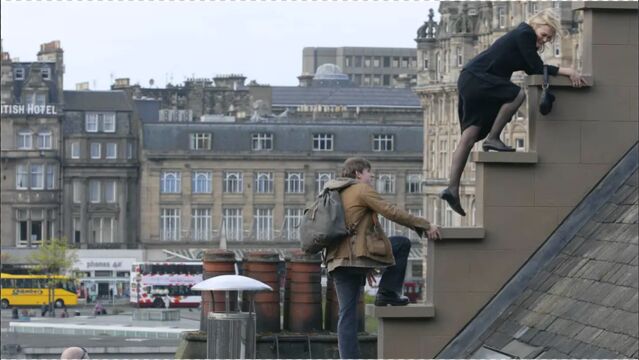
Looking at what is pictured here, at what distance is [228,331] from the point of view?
16516mm

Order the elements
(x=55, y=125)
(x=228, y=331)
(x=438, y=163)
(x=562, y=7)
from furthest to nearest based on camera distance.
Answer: (x=55, y=125) < (x=438, y=163) < (x=562, y=7) < (x=228, y=331)

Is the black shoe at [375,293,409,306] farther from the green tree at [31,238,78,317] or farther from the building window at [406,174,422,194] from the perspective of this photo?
the building window at [406,174,422,194]

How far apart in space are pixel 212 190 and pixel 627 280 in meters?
141

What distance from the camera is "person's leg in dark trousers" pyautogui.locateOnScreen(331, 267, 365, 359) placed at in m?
13.9

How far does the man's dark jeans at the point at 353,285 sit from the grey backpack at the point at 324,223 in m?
0.25

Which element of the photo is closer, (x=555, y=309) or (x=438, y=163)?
(x=555, y=309)

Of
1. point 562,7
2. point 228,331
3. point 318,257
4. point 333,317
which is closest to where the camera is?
point 228,331

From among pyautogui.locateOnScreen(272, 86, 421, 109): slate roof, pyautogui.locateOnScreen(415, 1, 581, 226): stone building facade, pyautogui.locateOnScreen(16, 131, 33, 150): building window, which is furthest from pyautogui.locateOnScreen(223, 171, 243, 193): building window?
pyautogui.locateOnScreen(272, 86, 421, 109): slate roof

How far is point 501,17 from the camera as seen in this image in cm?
11675

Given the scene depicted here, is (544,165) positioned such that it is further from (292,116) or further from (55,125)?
(292,116)

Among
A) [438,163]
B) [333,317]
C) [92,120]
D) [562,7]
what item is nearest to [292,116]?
[92,120]

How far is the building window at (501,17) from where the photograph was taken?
381ft

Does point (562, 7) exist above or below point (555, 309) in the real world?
above

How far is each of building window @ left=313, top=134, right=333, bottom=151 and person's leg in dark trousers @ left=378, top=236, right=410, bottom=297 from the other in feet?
441
